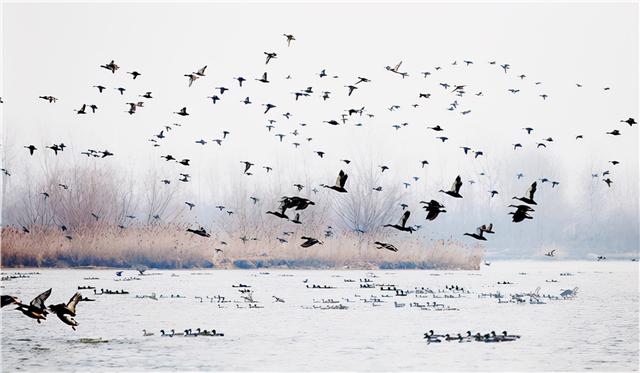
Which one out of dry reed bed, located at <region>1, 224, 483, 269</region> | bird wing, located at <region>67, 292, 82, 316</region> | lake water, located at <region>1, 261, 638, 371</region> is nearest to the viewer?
bird wing, located at <region>67, 292, 82, 316</region>

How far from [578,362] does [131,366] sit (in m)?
7.73

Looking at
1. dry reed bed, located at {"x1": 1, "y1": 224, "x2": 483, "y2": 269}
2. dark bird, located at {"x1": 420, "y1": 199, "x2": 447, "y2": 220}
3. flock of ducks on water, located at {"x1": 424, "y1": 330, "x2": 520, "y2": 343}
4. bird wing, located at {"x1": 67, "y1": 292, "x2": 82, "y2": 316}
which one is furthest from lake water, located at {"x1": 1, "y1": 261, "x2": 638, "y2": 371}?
dry reed bed, located at {"x1": 1, "y1": 224, "x2": 483, "y2": 269}

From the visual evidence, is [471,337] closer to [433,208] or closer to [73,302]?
[433,208]

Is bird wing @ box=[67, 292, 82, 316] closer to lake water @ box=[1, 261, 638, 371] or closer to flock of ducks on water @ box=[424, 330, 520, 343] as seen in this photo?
lake water @ box=[1, 261, 638, 371]

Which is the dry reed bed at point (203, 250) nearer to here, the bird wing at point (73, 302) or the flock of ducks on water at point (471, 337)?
the flock of ducks on water at point (471, 337)

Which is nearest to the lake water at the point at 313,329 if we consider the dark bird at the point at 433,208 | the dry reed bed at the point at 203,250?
the dark bird at the point at 433,208

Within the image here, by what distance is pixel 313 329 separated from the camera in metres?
20.3

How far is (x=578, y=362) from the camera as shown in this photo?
16.6 meters

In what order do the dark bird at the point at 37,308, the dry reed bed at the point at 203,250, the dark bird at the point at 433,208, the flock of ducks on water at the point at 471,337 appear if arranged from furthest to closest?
the dry reed bed at the point at 203,250 → the flock of ducks on water at the point at 471,337 → the dark bird at the point at 433,208 → the dark bird at the point at 37,308

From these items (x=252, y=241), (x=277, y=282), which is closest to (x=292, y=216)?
(x=252, y=241)

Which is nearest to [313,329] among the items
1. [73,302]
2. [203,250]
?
[73,302]

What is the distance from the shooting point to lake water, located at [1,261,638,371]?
16.3m

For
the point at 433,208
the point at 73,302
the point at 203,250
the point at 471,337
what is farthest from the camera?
the point at 203,250

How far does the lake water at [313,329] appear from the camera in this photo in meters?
16.3
